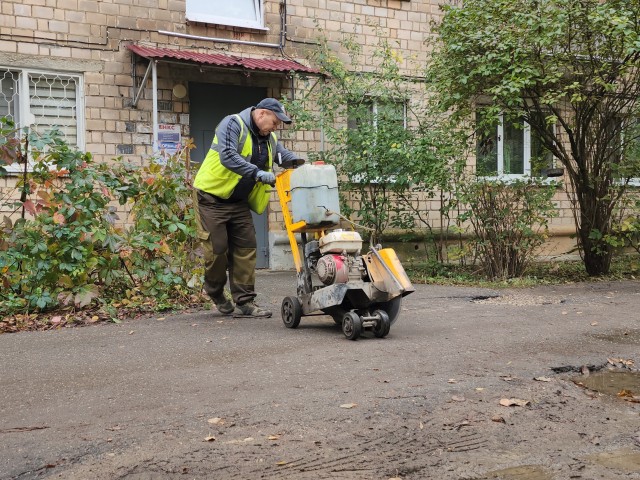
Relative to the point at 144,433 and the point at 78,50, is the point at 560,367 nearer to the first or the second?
the point at 144,433

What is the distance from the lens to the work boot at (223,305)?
7609 millimetres

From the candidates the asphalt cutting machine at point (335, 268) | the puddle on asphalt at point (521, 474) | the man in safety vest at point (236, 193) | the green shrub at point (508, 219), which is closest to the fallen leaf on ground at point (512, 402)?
the puddle on asphalt at point (521, 474)

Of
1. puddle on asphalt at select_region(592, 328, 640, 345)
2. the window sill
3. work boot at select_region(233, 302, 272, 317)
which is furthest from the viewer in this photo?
the window sill

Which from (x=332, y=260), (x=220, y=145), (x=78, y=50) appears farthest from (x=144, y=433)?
(x=78, y=50)

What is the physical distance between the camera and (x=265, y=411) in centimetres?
416

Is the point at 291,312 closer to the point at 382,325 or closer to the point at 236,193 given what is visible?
the point at 382,325

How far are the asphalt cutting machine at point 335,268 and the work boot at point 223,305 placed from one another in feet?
3.82

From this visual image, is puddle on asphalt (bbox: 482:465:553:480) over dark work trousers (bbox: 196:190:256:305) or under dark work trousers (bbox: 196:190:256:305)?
under

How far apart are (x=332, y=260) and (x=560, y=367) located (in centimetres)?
185

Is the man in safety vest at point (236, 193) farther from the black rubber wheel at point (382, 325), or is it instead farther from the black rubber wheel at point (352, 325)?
the black rubber wheel at point (382, 325)

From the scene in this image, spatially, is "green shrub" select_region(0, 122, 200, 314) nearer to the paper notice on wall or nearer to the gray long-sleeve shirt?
the gray long-sleeve shirt

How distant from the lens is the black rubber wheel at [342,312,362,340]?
6008 millimetres

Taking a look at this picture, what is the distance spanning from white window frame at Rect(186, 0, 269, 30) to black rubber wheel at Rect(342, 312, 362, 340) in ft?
24.5

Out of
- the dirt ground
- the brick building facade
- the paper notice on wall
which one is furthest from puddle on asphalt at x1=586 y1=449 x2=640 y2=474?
the paper notice on wall
